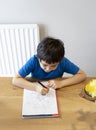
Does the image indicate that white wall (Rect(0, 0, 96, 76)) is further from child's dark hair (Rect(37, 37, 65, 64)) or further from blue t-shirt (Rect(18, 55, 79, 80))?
child's dark hair (Rect(37, 37, 65, 64))

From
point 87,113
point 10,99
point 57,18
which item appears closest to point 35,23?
point 57,18

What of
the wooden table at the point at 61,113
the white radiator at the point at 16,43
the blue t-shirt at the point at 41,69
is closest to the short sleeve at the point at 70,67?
the blue t-shirt at the point at 41,69

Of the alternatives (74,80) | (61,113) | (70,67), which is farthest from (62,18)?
(61,113)

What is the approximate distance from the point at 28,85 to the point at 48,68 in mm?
145

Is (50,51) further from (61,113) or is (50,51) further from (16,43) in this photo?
(16,43)

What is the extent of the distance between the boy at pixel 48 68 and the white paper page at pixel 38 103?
0.03 metres

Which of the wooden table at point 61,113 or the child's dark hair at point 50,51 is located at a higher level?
the child's dark hair at point 50,51

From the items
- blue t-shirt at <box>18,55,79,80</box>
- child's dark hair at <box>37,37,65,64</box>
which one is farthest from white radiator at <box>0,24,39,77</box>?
child's dark hair at <box>37,37,65,64</box>

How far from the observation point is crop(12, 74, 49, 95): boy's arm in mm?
1105

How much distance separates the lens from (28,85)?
114 cm

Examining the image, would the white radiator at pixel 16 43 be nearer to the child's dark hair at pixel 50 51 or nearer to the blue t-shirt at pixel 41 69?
the blue t-shirt at pixel 41 69

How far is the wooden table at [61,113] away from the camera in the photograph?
92 cm

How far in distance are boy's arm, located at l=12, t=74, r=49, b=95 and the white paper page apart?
0.02m

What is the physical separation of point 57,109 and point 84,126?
0.16m
